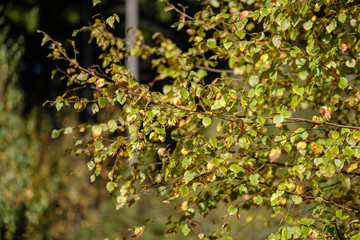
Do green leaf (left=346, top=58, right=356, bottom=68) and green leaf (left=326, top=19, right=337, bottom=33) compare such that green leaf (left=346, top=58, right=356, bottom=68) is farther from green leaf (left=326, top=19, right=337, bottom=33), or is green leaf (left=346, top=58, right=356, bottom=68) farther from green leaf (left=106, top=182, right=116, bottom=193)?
green leaf (left=106, top=182, right=116, bottom=193)

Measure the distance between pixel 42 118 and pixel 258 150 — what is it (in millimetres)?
4096

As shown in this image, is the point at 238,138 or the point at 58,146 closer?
the point at 238,138

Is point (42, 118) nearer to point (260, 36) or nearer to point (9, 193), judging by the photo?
point (9, 193)

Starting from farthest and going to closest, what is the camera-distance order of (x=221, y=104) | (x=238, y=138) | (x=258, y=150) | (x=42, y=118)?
(x=42, y=118), (x=258, y=150), (x=238, y=138), (x=221, y=104)

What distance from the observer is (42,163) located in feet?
18.8

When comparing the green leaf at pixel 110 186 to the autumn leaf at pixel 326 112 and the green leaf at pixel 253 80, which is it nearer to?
the green leaf at pixel 253 80

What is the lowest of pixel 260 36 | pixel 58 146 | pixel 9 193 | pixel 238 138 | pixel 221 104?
pixel 9 193

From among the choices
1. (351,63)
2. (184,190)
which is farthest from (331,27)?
(184,190)

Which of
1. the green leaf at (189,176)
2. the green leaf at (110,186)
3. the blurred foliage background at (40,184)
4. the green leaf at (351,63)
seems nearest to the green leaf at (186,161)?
the green leaf at (189,176)

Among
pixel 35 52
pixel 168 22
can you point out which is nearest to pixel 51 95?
pixel 35 52

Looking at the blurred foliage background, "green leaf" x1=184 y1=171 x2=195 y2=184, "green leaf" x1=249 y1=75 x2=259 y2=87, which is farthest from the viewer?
the blurred foliage background

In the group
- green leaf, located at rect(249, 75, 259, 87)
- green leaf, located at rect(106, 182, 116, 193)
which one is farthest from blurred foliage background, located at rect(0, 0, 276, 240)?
green leaf, located at rect(249, 75, 259, 87)

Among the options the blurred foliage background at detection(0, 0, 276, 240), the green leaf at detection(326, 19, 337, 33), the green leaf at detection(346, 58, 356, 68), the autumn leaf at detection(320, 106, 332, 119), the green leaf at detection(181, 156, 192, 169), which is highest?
the green leaf at detection(326, 19, 337, 33)

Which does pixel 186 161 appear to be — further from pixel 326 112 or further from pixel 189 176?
pixel 326 112
